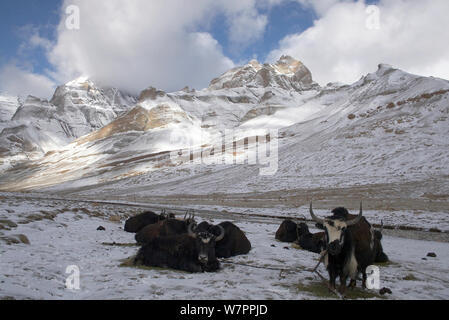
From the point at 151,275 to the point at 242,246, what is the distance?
467 centimetres

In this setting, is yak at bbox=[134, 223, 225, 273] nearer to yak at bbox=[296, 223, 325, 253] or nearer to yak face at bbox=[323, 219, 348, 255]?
yak face at bbox=[323, 219, 348, 255]

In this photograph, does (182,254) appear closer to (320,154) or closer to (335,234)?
(335,234)

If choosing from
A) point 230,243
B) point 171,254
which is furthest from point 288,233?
point 171,254

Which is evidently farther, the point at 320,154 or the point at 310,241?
the point at 320,154

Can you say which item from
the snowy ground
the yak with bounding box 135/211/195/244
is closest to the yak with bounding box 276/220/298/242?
the snowy ground

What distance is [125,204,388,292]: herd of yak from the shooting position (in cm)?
677

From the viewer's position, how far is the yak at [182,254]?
8555 millimetres

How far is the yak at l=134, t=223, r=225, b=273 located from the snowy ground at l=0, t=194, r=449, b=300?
42 cm

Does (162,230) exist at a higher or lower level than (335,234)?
lower

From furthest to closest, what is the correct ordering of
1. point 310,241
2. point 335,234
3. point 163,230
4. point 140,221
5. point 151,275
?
point 140,221 < point 310,241 < point 163,230 < point 151,275 < point 335,234

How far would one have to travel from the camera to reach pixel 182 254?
28.9 ft

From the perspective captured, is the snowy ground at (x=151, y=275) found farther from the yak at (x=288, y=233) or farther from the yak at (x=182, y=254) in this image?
the yak at (x=288, y=233)
